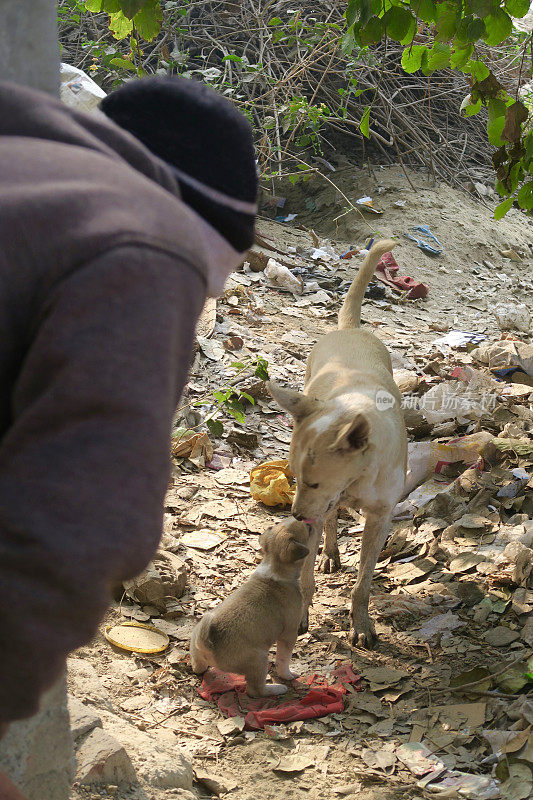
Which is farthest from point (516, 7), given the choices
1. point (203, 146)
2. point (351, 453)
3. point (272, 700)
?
point (272, 700)

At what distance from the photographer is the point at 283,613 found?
13.0ft

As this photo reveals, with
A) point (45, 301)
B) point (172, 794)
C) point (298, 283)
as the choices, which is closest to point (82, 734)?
point (172, 794)

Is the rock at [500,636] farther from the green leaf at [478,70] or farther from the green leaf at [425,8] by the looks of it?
the green leaf at [425,8]

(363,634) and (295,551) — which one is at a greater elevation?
(295,551)

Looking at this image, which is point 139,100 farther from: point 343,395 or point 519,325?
point 519,325

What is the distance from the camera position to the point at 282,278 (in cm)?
1011

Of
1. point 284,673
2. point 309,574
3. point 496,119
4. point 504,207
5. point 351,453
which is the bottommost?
point 284,673

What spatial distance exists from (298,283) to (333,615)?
598 cm

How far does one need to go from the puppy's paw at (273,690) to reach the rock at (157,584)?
0.87 m

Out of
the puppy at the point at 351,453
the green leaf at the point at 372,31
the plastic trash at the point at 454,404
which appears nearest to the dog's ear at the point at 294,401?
the puppy at the point at 351,453

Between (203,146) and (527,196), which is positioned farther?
(527,196)

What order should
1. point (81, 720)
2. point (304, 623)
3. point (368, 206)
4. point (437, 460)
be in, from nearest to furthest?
point (81, 720), point (304, 623), point (437, 460), point (368, 206)

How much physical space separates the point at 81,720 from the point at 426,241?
1095cm

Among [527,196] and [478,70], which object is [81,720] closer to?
[527,196]
